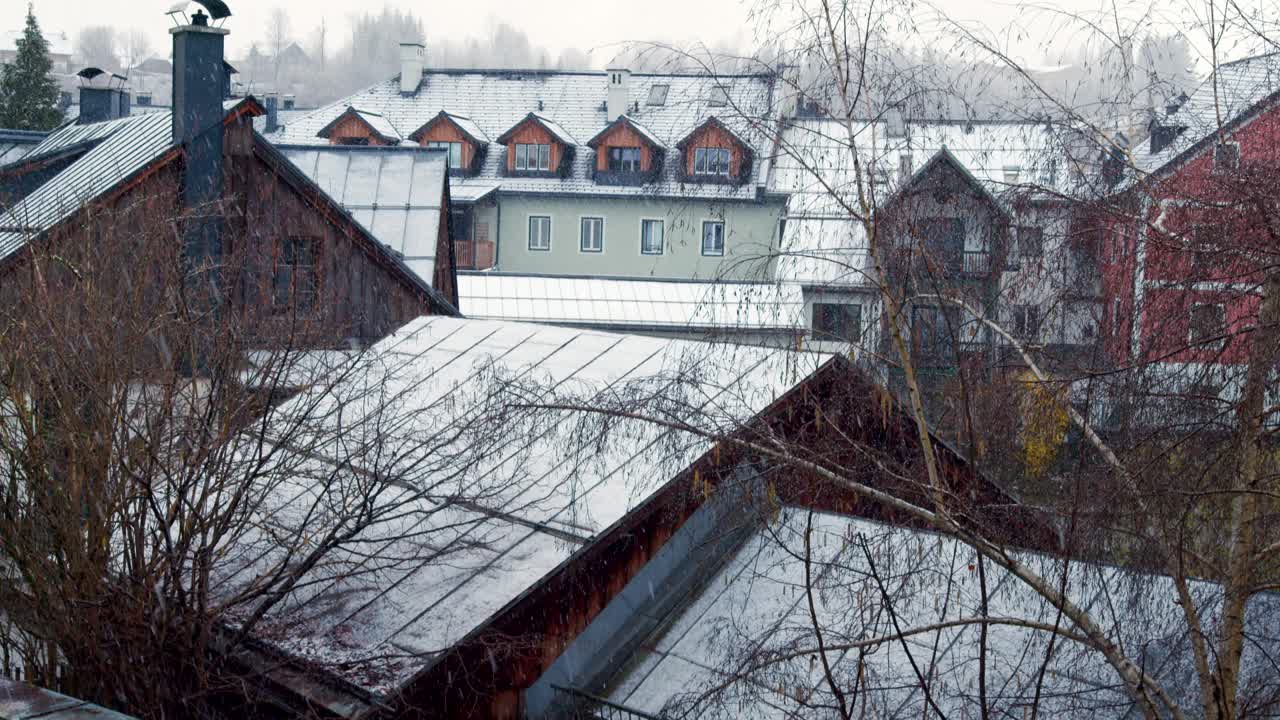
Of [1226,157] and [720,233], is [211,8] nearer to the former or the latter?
[1226,157]

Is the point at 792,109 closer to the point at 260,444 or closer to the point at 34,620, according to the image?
the point at 260,444

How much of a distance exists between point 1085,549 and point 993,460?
1.32 metres

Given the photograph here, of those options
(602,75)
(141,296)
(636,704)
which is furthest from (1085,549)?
(602,75)

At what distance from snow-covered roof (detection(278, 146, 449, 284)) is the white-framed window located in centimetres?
1729

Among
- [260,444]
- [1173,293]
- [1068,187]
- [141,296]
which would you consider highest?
[1068,187]

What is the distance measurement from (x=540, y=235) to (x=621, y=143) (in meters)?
4.00

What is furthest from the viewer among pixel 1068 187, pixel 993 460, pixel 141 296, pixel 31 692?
pixel 141 296

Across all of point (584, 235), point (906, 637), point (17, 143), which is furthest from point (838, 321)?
point (584, 235)

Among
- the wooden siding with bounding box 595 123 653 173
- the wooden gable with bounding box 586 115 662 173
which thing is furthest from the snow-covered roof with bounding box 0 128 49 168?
the wooden siding with bounding box 595 123 653 173

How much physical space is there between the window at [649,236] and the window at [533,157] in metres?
3.71

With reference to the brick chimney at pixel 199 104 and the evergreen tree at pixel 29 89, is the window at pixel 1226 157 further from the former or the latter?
the evergreen tree at pixel 29 89

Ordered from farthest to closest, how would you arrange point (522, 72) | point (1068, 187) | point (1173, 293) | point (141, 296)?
point (522, 72)
point (141, 296)
point (1068, 187)
point (1173, 293)

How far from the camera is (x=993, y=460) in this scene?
288 inches

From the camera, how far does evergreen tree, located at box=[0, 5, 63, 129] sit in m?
40.0
